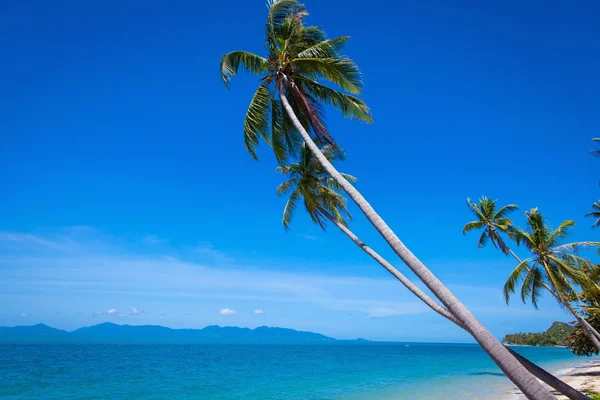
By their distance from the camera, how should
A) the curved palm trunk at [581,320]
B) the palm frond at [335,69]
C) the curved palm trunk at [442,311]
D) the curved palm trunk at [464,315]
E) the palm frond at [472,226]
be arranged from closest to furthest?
1. the curved palm trunk at [464,315]
2. the curved palm trunk at [442,311]
3. the palm frond at [335,69]
4. the curved palm trunk at [581,320]
5. the palm frond at [472,226]

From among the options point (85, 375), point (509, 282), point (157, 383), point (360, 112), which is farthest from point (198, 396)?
point (360, 112)

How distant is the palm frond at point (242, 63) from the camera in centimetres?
950

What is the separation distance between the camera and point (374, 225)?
6.96m

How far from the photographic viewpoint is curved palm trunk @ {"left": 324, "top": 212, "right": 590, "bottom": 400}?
5.64 m

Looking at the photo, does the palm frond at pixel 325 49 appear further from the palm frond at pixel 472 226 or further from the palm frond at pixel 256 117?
the palm frond at pixel 472 226

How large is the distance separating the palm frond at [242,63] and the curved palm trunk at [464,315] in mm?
3992

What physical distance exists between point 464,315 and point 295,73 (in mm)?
6723

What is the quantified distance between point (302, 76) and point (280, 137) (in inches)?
69.4

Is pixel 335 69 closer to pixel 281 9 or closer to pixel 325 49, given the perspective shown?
pixel 325 49

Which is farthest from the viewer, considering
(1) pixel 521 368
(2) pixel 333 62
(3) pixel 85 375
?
(3) pixel 85 375

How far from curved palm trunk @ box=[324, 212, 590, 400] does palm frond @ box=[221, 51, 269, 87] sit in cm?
444

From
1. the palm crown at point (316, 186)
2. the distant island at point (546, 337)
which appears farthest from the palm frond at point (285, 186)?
the distant island at point (546, 337)

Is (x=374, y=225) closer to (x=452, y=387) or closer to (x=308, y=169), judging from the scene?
(x=308, y=169)

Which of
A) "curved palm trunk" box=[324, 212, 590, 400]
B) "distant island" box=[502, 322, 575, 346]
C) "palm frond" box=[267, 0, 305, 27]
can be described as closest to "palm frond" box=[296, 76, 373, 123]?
"palm frond" box=[267, 0, 305, 27]
